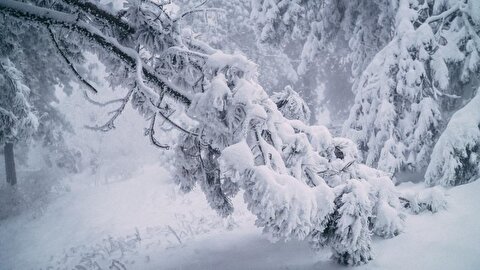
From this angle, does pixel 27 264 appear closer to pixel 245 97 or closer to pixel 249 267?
pixel 249 267

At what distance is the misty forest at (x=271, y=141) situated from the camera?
3.57 metres

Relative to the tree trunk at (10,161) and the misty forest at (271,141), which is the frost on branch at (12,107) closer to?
the misty forest at (271,141)

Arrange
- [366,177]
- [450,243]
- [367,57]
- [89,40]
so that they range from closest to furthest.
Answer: [89,40] → [450,243] → [366,177] → [367,57]

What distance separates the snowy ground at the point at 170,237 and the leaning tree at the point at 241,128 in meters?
0.49

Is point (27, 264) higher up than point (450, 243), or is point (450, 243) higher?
point (27, 264)

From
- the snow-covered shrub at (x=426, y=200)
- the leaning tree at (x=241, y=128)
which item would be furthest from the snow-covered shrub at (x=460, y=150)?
the leaning tree at (x=241, y=128)

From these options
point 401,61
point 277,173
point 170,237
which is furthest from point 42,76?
point 277,173

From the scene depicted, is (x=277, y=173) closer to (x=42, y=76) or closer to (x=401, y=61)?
(x=401, y=61)

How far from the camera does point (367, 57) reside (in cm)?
975

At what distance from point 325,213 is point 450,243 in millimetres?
1987

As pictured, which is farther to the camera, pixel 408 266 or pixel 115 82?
pixel 115 82

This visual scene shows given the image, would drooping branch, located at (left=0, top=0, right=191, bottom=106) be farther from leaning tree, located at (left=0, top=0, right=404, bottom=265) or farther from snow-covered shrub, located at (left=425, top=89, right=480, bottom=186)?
snow-covered shrub, located at (left=425, top=89, right=480, bottom=186)

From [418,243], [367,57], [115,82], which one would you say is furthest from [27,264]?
[367,57]

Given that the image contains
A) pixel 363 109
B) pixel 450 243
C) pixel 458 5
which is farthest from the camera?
pixel 363 109
